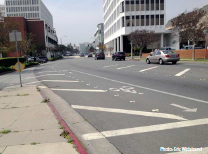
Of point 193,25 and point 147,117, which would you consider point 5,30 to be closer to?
point 193,25

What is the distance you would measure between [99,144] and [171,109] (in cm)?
288

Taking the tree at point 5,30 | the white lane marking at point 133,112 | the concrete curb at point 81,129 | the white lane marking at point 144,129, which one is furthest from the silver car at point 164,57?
the tree at point 5,30

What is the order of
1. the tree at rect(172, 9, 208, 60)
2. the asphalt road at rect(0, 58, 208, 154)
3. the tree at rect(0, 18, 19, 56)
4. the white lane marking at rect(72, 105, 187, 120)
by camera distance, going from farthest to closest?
the tree at rect(0, 18, 19, 56), the tree at rect(172, 9, 208, 60), the white lane marking at rect(72, 105, 187, 120), the asphalt road at rect(0, 58, 208, 154)

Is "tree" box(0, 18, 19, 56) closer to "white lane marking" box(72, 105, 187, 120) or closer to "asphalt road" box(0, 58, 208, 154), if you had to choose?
"asphalt road" box(0, 58, 208, 154)

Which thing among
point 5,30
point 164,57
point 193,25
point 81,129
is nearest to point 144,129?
point 81,129

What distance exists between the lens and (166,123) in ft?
16.5

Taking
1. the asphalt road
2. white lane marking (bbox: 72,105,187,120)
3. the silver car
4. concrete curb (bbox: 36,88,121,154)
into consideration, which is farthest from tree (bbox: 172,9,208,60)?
white lane marking (bbox: 72,105,187,120)

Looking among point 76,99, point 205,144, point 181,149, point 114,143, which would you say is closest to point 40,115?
point 76,99

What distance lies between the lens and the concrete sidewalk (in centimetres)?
385

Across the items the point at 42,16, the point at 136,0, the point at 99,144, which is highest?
the point at 42,16

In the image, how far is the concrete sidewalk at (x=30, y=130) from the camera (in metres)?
3.85

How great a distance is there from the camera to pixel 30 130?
4859mm

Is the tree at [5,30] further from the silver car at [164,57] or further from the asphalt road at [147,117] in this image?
the asphalt road at [147,117]

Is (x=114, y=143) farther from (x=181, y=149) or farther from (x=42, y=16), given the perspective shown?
(x=42, y=16)
